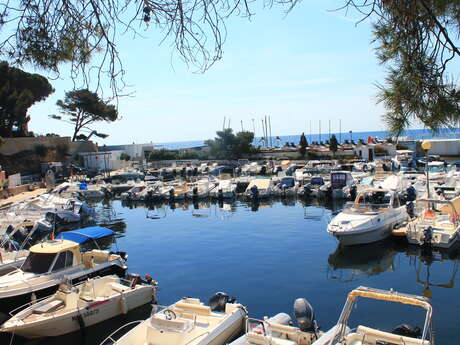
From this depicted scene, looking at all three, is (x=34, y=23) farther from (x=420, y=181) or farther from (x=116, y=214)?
(x=420, y=181)

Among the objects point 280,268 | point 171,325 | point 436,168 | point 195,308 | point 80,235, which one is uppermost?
point 436,168

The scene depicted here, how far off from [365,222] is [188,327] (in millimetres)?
11748

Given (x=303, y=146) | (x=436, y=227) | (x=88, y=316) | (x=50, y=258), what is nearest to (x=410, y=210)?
(x=436, y=227)

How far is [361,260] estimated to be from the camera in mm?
17469

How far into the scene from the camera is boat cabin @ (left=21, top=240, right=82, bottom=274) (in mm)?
13695

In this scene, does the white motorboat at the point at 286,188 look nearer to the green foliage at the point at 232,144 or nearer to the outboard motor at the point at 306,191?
the outboard motor at the point at 306,191

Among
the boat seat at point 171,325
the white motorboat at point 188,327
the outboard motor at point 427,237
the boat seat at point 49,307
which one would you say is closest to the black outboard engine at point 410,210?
the outboard motor at point 427,237

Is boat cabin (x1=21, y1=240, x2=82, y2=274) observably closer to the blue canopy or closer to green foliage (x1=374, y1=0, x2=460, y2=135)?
the blue canopy

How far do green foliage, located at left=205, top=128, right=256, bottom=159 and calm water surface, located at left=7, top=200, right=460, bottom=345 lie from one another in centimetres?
3577

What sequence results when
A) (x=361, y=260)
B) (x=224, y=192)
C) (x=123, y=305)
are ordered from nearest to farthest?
(x=123, y=305) < (x=361, y=260) < (x=224, y=192)

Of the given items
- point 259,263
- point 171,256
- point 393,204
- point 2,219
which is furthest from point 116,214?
point 393,204

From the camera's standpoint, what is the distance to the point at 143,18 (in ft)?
12.5

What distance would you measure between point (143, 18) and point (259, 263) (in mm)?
14740

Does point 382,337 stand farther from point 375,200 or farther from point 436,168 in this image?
point 436,168
